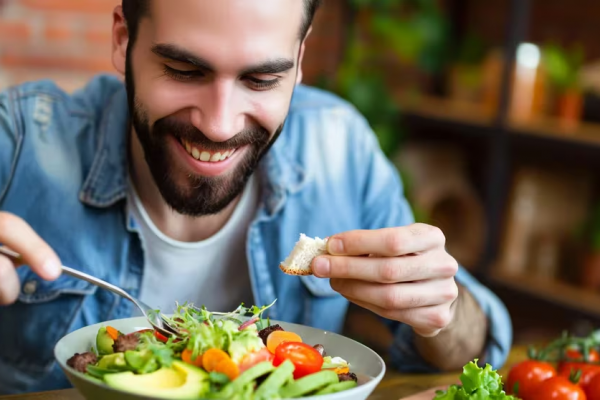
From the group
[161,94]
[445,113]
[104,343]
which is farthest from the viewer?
[445,113]

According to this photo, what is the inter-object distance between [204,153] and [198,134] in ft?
0.16

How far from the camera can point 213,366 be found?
0.84m

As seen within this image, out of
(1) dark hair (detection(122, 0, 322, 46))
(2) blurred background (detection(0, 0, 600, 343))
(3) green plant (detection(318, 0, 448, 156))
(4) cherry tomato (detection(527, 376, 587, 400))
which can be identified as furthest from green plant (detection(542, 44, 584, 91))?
(4) cherry tomato (detection(527, 376, 587, 400))

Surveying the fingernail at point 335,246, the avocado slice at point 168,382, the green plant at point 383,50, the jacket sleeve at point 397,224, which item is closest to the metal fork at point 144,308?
the avocado slice at point 168,382

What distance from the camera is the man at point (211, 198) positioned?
42.8 inches

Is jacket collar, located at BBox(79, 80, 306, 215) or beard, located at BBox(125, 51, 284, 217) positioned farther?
jacket collar, located at BBox(79, 80, 306, 215)

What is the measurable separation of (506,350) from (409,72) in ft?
7.94

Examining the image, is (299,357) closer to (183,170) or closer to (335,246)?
(335,246)

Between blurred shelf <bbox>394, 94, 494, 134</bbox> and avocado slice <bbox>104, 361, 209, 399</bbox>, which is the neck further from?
blurred shelf <bbox>394, 94, 494, 134</bbox>

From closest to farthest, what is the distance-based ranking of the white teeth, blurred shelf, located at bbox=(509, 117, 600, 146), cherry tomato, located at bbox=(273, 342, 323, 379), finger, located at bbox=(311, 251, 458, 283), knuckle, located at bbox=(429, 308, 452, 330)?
cherry tomato, located at bbox=(273, 342, 323, 379) < finger, located at bbox=(311, 251, 458, 283) < knuckle, located at bbox=(429, 308, 452, 330) < the white teeth < blurred shelf, located at bbox=(509, 117, 600, 146)

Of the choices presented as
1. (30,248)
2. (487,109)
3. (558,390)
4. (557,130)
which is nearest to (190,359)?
(30,248)

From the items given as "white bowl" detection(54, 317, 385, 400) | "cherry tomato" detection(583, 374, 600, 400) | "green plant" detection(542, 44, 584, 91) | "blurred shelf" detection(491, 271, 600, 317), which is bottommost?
"blurred shelf" detection(491, 271, 600, 317)

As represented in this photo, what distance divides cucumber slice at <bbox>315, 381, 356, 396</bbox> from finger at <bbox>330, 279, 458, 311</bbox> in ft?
0.61

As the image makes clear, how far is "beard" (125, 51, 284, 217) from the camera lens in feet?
3.92
